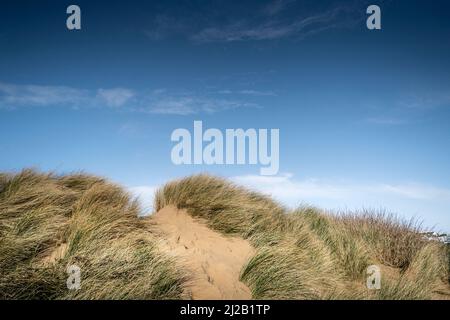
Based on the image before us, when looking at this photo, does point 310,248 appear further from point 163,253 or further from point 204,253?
point 163,253

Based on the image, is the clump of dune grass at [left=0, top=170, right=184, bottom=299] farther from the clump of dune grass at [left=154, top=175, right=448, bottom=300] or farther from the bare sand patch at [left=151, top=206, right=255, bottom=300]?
the clump of dune grass at [left=154, top=175, right=448, bottom=300]

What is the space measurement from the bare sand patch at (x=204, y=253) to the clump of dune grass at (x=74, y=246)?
0.33m

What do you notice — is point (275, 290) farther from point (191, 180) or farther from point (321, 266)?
point (191, 180)

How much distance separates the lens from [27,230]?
6.88 meters

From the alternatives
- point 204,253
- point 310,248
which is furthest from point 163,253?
point 310,248

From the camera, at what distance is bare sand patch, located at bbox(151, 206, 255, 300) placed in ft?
21.6

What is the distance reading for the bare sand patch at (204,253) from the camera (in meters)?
6.59

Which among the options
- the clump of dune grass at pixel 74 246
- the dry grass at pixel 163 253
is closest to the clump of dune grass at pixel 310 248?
the dry grass at pixel 163 253

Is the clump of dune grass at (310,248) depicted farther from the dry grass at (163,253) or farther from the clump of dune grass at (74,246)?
the clump of dune grass at (74,246)

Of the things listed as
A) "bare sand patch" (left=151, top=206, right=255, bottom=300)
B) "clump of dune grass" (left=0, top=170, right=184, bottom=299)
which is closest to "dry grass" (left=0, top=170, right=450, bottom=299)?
"clump of dune grass" (left=0, top=170, right=184, bottom=299)

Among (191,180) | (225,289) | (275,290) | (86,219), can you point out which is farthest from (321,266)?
(86,219)

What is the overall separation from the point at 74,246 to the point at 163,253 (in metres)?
1.41

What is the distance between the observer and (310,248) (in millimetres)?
9242
